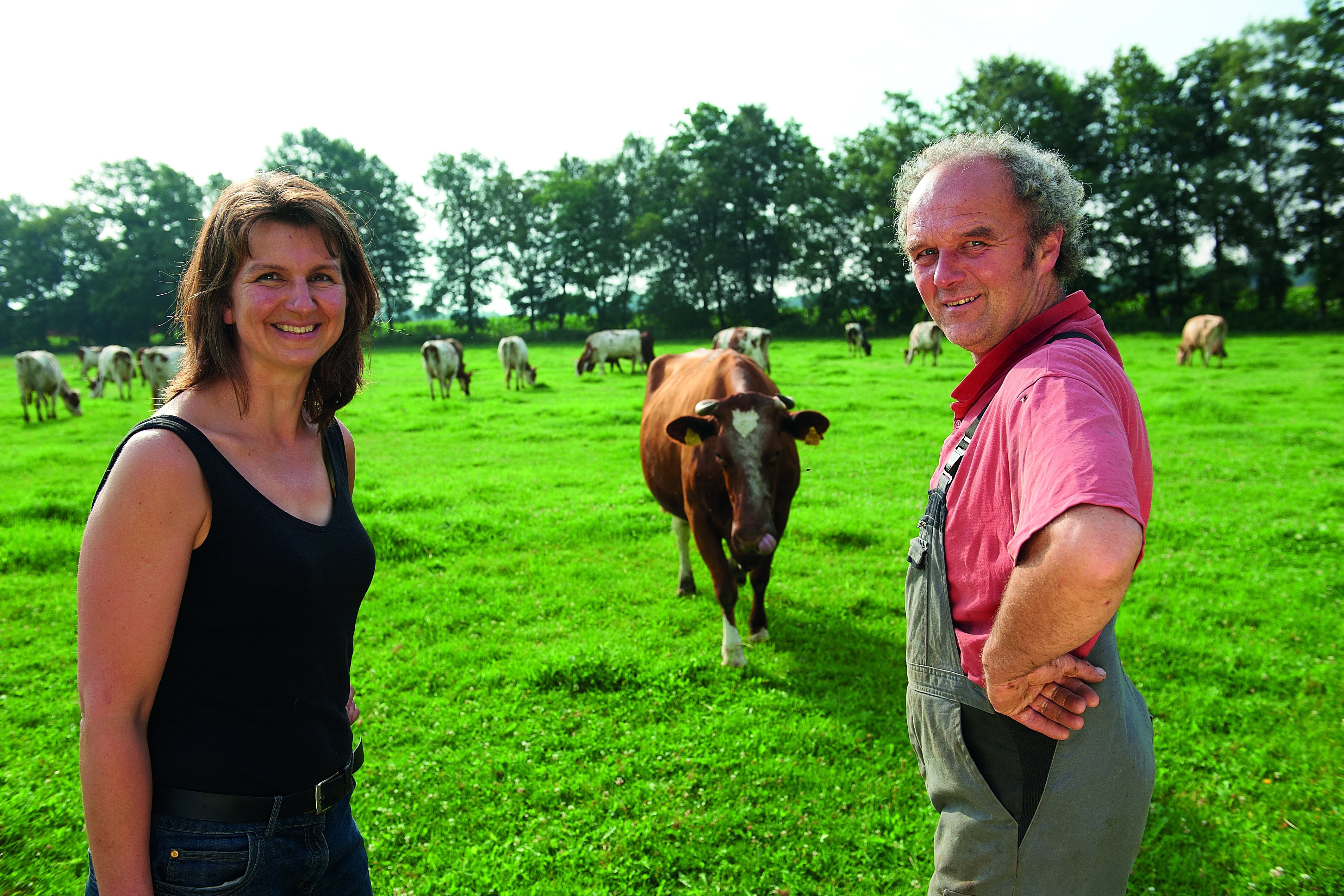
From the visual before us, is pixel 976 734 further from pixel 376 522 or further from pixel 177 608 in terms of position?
pixel 376 522

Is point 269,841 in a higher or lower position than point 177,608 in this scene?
lower

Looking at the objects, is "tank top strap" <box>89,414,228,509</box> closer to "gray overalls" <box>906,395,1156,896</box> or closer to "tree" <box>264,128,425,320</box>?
"gray overalls" <box>906,395,1156,896</box>

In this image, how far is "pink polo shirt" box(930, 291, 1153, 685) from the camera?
135cm

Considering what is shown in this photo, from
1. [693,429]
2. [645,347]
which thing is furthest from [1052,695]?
[645,347]

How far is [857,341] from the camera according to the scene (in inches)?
1513

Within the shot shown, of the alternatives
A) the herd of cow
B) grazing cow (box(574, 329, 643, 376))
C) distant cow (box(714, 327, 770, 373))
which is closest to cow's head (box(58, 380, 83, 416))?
grazing cow (box(574, 329, 643, 376))

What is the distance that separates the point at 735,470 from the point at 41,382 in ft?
74.9

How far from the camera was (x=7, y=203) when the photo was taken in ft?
232

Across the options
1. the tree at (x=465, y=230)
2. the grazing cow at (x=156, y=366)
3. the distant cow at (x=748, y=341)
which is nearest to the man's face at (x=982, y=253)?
the distant cow at (x=748, y=341)

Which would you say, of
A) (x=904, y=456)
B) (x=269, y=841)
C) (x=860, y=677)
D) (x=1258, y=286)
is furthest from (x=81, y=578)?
(x=1258, y=286)

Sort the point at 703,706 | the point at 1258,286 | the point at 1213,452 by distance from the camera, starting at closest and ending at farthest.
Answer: the point at 703,706 → the point at 1213,452 → the point at 1258,286

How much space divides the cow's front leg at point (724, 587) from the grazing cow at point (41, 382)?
21.0m

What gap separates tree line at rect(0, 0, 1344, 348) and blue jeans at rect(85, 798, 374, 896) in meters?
36.9

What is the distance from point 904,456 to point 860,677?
7856 millimetres
